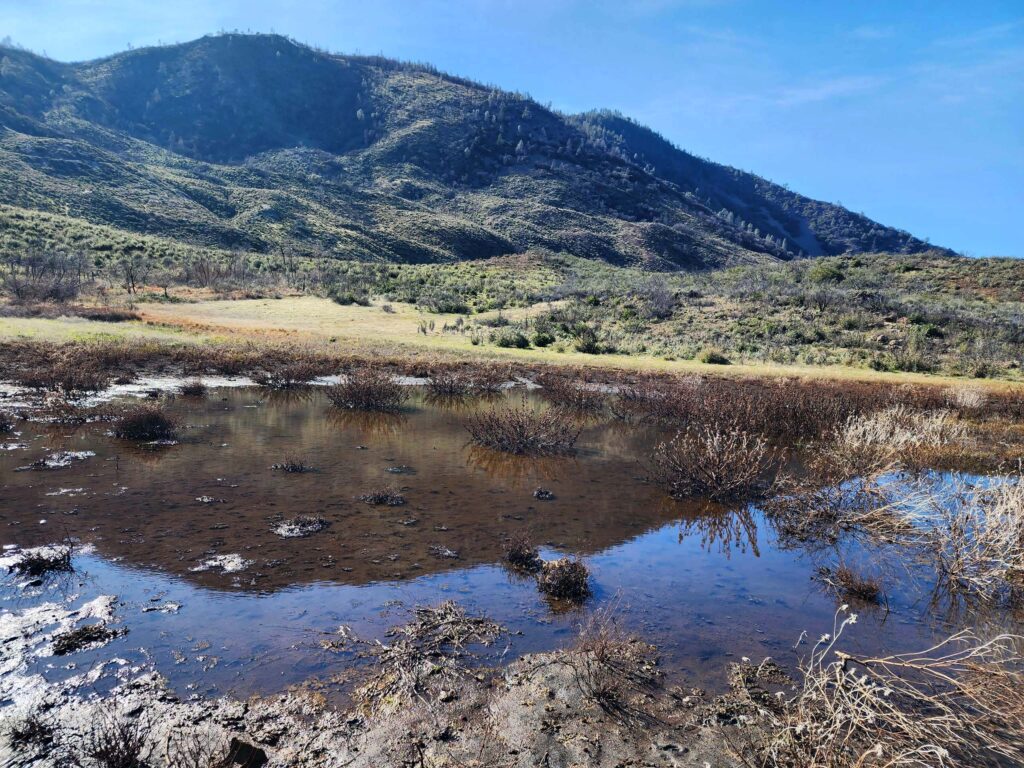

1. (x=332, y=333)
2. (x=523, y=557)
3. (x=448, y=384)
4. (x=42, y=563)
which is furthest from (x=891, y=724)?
(x=332, y=333)

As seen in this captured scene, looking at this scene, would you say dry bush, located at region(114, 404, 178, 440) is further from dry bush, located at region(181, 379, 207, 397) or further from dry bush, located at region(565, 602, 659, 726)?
dry bush, located at region(565, 602, 659, 726)

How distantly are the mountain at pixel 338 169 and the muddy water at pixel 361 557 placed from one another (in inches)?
2427

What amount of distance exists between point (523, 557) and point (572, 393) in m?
14.9

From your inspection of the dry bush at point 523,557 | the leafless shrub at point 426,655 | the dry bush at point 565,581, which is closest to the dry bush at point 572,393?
the dry bush at point 523,557

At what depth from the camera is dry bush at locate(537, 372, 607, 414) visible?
22.3 metres

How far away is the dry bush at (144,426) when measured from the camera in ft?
46.6

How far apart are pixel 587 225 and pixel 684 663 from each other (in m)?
121

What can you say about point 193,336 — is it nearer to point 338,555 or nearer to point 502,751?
point 338,555

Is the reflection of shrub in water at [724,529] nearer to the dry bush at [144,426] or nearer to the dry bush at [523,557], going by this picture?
the dry bush at [523,557]

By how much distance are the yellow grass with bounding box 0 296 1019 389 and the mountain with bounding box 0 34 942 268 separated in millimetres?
34082

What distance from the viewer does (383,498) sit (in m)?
11.0

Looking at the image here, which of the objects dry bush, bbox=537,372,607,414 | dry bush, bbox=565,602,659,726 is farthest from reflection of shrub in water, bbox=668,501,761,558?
dry bush, bbox=537,372,607,414

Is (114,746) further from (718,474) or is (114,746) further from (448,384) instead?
(448,384)

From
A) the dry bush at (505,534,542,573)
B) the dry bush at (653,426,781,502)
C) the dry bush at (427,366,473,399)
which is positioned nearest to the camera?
the dry bush at (505,534,542,573)
